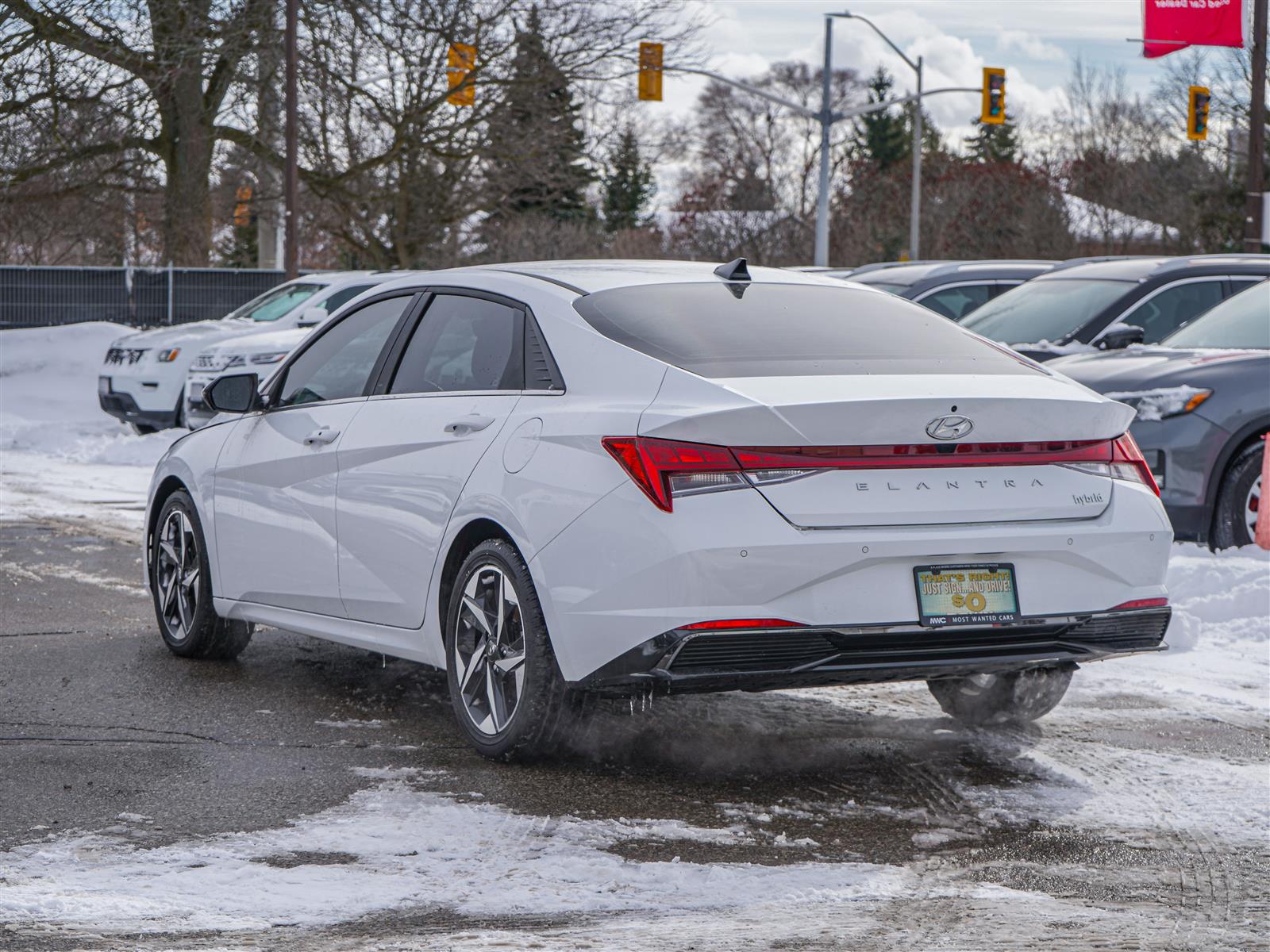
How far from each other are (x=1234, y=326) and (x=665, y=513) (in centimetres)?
688

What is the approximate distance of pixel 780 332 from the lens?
557cm

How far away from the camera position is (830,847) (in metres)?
4.60

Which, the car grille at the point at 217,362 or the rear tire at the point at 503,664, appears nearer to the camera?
the rear tire at the point at 503,664

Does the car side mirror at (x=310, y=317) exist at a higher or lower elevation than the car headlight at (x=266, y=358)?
higher

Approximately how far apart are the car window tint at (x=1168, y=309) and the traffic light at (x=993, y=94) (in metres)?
21.2

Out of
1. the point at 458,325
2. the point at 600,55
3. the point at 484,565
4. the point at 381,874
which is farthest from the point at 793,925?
the point at 600,55

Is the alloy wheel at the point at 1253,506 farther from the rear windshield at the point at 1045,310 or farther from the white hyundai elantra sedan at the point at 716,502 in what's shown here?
the white hyundai elantra sedan at the point at 716,502

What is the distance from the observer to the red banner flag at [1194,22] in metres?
23.3

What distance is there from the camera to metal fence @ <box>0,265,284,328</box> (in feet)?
97.2

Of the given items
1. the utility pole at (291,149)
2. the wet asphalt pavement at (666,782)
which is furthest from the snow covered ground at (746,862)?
the utility pole at (291,149)

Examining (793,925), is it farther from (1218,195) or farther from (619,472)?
(1218,195)

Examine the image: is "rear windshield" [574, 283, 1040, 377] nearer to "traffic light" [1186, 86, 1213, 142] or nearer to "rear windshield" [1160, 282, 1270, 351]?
"rear windshield" [1160, 282, 1270, 351]

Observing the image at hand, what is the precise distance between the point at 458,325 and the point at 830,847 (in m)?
2.37

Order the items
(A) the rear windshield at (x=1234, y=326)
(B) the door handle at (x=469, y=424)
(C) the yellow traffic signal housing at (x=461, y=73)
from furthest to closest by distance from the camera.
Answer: (C) the yellow traffic signal housing at (x=461, y=73) → (A) the rear windshield at (x=1234, y=326) → (B) the door handle at (x=469, y=424)
